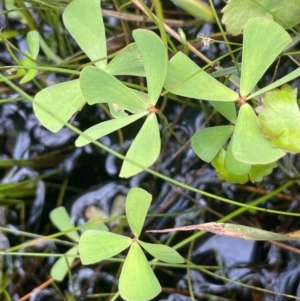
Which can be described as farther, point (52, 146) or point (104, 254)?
point (52, 146)

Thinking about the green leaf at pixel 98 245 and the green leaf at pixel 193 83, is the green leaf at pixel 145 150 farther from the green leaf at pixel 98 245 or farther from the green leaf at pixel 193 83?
the green leaf at pixel 98 245

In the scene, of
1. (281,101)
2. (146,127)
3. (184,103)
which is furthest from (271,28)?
(184,103)

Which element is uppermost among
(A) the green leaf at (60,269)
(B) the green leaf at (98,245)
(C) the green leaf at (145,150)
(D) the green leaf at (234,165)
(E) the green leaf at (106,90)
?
(E) the green leaf at (106,90)

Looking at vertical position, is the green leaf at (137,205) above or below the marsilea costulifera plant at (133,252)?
above

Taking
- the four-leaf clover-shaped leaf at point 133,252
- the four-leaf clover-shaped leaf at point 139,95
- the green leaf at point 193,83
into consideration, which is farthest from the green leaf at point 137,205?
the green leaf at point 193,83

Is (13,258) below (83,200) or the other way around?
below

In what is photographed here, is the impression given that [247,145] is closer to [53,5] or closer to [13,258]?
[53,5]

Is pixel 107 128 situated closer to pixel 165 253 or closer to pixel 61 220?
pixel 165 253

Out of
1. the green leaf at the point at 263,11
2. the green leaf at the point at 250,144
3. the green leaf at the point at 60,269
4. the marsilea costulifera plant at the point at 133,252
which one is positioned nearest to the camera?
the green leaf at the point at 250,144
